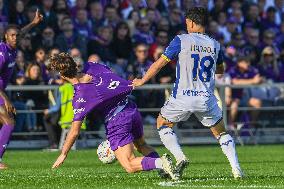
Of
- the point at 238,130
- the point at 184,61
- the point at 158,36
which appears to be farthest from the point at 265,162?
the point at 158,36

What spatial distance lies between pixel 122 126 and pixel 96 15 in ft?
39.8

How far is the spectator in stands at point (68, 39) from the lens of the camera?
74.1 ft

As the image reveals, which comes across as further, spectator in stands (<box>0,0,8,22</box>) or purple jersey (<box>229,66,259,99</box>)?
purple jersey (<box>229,66,259,99</box>)

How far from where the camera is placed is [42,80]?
22.2 m

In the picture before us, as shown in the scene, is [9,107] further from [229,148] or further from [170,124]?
[229,148]

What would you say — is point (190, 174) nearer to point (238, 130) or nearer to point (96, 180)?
point (96, 180)

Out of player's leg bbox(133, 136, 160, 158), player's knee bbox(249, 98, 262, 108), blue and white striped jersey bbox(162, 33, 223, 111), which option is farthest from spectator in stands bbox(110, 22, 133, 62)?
blue and white striped jersey bbox(162, 33, 223, 111)

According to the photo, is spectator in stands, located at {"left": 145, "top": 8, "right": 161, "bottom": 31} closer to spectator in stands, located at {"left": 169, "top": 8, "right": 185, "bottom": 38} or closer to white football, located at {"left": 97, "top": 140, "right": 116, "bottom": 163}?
spectator in stands, located at {"left": 169, "top": 8, "right": 185, "bottom": 38}

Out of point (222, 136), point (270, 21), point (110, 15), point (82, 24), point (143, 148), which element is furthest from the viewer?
point (270, 21)

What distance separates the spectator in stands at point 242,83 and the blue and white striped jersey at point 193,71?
10857 mm

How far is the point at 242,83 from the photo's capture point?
76.6 ft

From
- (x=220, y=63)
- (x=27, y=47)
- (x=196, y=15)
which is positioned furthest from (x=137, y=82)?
(x=27, y=47)

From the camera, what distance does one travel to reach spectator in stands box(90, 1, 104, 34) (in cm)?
2391

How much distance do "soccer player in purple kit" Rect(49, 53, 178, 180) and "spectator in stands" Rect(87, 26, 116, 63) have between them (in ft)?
35.0
